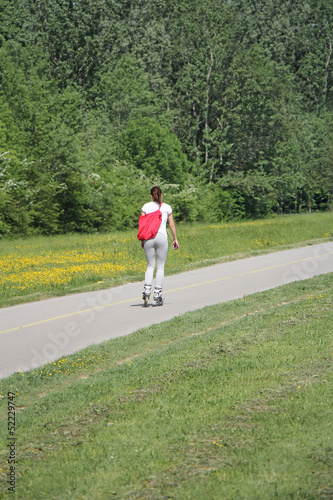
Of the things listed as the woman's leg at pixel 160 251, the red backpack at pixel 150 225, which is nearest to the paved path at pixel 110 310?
the woman's leg at pixel 160 251

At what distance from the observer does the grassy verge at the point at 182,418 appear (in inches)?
164

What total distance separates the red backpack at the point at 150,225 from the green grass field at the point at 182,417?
2475 millimetres

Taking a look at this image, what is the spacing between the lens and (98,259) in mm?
19938

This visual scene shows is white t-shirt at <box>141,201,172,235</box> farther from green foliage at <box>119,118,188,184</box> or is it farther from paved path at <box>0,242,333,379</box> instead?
green foliage at <box>119,118,188,184</box>

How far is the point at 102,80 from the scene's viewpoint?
51.3 meters

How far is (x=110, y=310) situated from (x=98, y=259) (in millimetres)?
8403

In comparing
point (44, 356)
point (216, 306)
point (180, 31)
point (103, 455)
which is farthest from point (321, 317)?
point (180, 31)

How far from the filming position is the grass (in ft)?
48.3

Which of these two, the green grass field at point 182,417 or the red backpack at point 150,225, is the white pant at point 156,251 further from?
the green grass field at point 182,417

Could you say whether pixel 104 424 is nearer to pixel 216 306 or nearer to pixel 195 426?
pixel 195 426

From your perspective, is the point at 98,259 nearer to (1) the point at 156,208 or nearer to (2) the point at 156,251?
(2) the point at 156,251

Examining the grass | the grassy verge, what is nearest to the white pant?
the grass

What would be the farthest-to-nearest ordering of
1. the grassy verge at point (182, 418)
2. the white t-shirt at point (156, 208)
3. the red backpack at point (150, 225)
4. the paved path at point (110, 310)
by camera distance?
1. the white t-shirt at point (156, 208)
2. the red backpack at point (150, 225)
3. the paved path at point (110, 310)
4. the grassy verge at point (182, 418)

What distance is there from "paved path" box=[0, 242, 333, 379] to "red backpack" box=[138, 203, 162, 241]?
1311 millimetres
